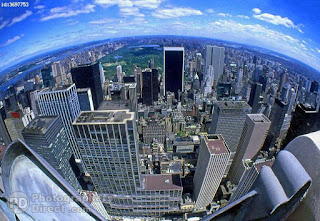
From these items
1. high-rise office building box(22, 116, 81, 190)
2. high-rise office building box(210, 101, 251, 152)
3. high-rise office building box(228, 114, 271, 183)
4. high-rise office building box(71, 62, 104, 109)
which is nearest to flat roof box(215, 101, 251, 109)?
high-rise office building box(210, 101, 251, 152)

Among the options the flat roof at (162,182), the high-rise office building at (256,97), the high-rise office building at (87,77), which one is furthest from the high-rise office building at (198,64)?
the flat roof at (162,182)

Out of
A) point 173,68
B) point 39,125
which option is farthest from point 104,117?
point 173,68

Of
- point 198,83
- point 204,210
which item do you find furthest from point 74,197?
point 198,83

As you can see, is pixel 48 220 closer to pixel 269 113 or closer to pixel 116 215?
pixel 116 215

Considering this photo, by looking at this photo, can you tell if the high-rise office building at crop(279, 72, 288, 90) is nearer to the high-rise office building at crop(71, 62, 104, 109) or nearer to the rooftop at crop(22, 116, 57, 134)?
the high-rise office building at crop(71, 62, 104, 109)

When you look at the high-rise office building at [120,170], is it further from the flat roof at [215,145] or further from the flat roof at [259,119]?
the flat roof at [259,119]

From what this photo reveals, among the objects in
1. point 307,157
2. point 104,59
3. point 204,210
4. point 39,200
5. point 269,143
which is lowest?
point 204,210

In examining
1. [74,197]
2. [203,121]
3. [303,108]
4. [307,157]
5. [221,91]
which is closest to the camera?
[307,157]
